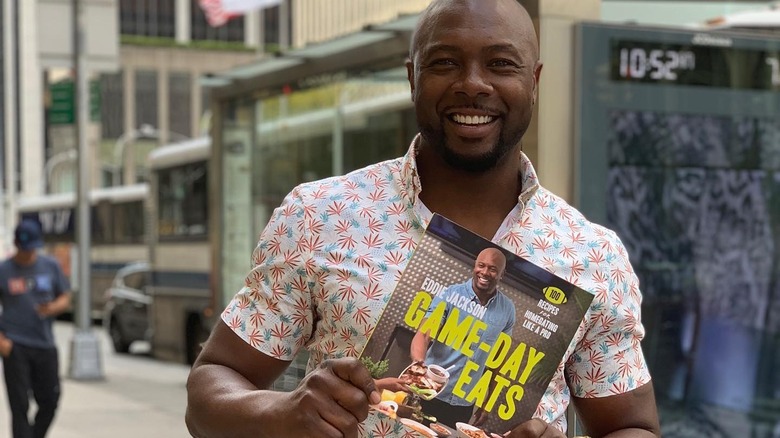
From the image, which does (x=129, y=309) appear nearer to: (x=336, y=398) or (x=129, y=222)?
(x=129, y=222)

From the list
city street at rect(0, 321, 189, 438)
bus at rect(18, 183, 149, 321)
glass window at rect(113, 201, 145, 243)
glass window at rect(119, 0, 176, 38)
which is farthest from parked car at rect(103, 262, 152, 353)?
glass window at rect(119, 0, 176, 38)

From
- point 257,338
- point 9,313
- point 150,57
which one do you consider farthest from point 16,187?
point 257,338

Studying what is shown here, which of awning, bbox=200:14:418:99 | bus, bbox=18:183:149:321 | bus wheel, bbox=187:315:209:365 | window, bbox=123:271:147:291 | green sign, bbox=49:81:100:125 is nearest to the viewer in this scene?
awning, bbox=200:14:418:99

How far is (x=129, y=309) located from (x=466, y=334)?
753 inches

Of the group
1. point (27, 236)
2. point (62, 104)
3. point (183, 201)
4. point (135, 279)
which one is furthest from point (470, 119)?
point (135, 279)

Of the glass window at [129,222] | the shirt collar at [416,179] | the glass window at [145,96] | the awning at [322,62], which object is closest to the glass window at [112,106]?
the glass window at [145,96]

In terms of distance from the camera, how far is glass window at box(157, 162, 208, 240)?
16750mm

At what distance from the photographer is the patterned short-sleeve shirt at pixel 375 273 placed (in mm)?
2039

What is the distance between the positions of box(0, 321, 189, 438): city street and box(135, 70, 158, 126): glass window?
54.5 m

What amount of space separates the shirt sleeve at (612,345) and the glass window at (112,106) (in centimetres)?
7075

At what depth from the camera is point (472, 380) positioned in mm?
1884

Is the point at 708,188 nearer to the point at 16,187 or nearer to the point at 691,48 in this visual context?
the point at 691,48

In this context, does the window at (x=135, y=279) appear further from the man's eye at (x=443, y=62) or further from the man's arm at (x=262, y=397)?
the man's eye at (x=443, y=62)

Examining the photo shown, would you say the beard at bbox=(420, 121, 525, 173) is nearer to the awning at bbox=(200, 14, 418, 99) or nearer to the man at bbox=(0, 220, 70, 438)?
the awning at bbox=(200, 14, 418, 99)
